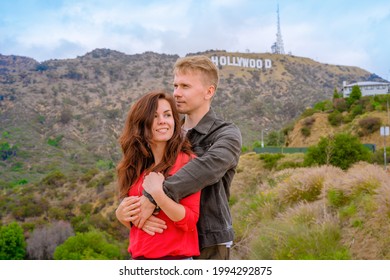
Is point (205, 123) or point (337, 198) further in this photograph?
point (337, 198)

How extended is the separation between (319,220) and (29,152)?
144 feet

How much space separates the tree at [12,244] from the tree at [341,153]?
16.4 metres

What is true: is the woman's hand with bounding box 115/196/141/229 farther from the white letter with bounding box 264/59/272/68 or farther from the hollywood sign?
the white letter with bounding box 264/59/272/68

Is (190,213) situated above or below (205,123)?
below

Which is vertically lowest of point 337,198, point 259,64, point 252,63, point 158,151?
point 337,198

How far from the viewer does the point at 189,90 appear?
2633 millimetres

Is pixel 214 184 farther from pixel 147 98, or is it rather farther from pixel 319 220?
pixel 319 220

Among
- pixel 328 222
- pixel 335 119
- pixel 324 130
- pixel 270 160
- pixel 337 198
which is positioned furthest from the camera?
pixel 335 119

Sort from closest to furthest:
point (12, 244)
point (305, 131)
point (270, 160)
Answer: point (270, 160) → point (12, 244) → point (305, 131)

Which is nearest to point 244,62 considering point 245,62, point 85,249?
point 245,62

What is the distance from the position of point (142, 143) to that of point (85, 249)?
20.0m

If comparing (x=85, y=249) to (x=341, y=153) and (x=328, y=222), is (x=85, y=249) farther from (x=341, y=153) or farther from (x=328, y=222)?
(x=328, y=222)

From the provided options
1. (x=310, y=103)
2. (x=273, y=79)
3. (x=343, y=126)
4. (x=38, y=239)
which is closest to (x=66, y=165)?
(x=38, y=239)

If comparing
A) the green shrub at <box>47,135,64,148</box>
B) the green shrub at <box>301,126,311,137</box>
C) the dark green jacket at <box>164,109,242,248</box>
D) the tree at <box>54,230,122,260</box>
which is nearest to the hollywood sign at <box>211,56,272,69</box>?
the green shrub at <box>47,135,64,148</box>
